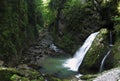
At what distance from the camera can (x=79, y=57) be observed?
84.5 ft

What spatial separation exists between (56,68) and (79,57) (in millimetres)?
3498

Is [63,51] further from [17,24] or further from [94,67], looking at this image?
[94,67]

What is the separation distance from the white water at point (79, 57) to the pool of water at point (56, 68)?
2.12 ft

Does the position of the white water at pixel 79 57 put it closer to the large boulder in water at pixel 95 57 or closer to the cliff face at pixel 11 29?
the large boulder in water at pixel 95 57

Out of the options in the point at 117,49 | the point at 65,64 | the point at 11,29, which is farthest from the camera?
the point at 65,64

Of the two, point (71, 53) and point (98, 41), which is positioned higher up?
point (98, 41)

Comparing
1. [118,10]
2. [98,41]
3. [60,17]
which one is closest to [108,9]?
[118,10]

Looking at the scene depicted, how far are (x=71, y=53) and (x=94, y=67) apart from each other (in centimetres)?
844

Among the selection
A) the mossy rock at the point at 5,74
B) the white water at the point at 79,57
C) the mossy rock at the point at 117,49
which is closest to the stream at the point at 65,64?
the white water at the point at 79,57

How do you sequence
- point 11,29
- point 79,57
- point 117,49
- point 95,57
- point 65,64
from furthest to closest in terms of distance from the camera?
point 79,57
point 65,64
point 11,29
point 117,49
point 95,57

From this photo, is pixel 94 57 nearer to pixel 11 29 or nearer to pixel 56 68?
pixel 56 68

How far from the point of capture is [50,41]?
35500 millimetres

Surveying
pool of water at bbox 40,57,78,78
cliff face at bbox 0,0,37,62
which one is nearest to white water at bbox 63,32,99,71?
pool of water at bbox 40,57,78,78

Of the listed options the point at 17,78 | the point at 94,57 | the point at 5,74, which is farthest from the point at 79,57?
the point at 5,74
